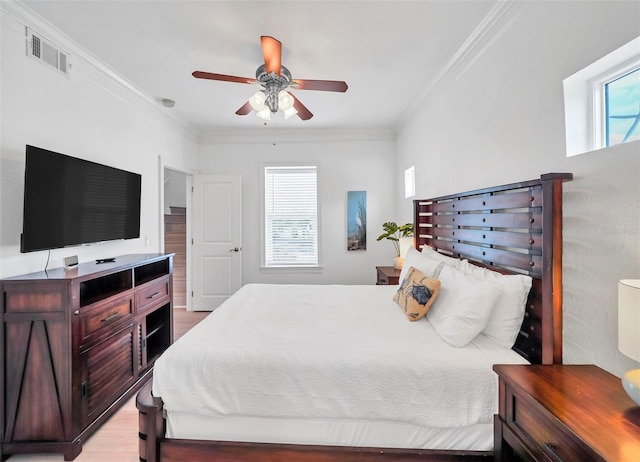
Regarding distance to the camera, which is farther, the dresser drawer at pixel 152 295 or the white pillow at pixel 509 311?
the dresser drawer at pixel 152 295

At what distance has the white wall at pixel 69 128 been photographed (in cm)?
181

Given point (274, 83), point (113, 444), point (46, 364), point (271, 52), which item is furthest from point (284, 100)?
point (113, 444)

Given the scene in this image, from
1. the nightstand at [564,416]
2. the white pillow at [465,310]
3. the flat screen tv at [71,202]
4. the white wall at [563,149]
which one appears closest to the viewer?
the nightstand at [564,416]

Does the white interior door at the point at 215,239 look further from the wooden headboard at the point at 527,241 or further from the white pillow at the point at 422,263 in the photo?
the wooden headboard at the point at 527,241

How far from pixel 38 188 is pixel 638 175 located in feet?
10.3

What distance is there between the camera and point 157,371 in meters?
1.41

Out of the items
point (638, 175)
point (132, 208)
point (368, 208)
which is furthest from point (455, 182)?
point (132, 208)

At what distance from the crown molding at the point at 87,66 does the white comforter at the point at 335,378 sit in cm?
→ 236

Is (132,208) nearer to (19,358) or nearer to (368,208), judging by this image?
(19,358)

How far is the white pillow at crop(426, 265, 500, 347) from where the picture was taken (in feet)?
4.90

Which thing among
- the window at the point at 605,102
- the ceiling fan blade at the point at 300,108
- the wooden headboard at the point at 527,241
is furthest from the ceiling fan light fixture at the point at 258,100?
the window at the point at 605,102

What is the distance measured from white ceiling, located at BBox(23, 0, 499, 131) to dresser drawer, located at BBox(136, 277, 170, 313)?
1997mm

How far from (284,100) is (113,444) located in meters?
2.68

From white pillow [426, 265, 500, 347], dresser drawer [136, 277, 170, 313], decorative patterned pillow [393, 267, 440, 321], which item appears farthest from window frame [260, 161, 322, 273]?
white pillow [426, 265, 500, 347]
